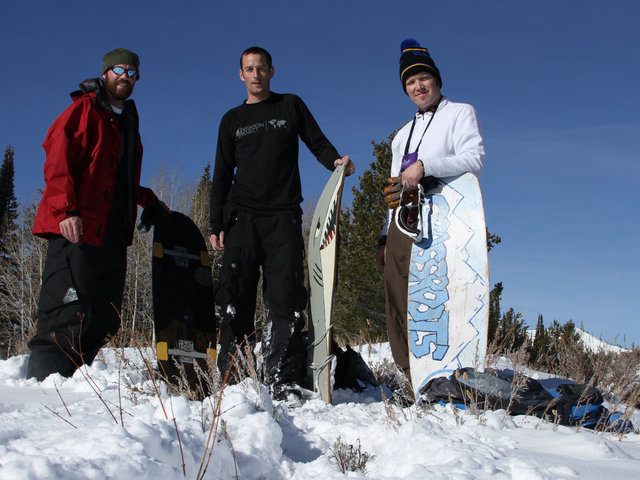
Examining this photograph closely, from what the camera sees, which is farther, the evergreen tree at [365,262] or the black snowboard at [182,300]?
the evergreen tree at [365,262]

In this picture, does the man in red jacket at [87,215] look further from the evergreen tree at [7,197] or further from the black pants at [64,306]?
the evergreen tree at [7,197]

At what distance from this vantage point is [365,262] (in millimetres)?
11812

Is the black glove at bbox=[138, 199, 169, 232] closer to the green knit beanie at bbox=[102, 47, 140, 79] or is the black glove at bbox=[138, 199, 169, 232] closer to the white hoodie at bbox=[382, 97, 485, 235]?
the green knit beanie at bbox=[102, 47, 140, 79]

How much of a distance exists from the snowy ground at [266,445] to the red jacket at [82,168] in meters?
1.12

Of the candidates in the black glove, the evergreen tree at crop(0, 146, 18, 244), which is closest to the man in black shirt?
the black glove

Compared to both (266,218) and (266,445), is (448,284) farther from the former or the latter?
(266,445)

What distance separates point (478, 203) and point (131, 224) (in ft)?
7.49

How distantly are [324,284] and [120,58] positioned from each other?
81.2 inches

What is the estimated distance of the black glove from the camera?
→ 3748mm

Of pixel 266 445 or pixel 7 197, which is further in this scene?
pixel 7 197

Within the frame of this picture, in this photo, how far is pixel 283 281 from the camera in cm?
307

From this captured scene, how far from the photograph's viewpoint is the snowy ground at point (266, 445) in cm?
131

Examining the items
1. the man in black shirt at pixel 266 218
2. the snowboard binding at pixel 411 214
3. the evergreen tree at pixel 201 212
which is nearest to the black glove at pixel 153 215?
the man in black shirt at pixel 266 218

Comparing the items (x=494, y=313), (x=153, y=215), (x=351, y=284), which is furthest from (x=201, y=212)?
(x=153, y=215)
